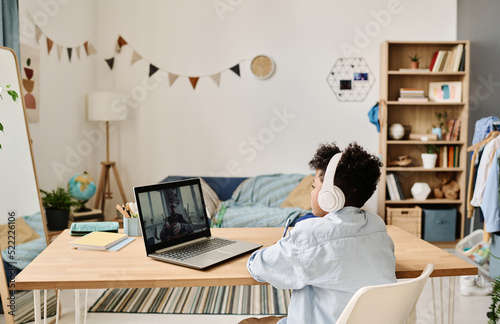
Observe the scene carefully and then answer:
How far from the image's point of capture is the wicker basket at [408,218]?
4.36 metres

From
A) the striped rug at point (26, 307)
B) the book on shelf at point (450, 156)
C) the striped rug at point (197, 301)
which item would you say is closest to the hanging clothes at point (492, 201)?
the book on shelf at point (450, 156)

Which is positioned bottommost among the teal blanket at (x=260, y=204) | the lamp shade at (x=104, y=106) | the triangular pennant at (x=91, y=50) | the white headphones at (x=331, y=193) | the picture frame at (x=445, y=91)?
the teal blanket at (x=260, y=204)

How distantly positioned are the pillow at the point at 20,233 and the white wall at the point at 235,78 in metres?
2.11

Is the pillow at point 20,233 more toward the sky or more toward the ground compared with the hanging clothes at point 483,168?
more toward the ground

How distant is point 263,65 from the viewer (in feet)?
15.3

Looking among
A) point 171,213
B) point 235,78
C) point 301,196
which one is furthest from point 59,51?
point 171,213

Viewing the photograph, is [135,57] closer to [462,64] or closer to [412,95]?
[412,95]

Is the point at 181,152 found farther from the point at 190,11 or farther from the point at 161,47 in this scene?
the point at 190,11

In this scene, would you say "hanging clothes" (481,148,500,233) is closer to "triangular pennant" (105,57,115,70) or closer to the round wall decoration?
the round wall decoration

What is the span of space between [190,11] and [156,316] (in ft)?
10.4

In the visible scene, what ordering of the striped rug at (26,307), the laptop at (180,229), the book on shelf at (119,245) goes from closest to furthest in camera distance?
the laptop at (180,229)
the book on shelf at (119,245)
the striped rug at (26,307)

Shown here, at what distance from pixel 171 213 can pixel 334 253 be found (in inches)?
27.0

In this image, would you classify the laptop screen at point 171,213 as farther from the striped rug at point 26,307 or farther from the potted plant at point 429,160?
the potted plant at point 429,160

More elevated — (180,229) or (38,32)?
(38,32)
